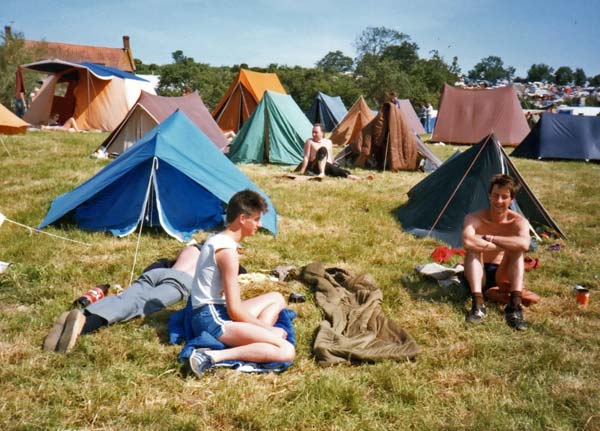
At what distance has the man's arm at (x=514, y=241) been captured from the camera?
3.99m

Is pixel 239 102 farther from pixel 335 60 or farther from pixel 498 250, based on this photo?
pixel 335 60

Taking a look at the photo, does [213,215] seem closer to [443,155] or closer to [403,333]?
[403,333]

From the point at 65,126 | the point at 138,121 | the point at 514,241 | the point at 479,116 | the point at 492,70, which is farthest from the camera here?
the point at 492,70

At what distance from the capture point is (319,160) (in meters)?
10.0

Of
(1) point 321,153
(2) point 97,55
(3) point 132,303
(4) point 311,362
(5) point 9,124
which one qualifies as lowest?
(4) point 311,362

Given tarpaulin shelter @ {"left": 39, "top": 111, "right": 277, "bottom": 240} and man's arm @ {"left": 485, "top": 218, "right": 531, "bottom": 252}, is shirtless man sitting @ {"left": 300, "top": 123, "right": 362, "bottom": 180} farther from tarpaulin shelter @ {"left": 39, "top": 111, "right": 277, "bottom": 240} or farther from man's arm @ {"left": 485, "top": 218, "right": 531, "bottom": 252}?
man's arm @ {"left": 485, "top": 218, "right": 531, "bottom": 252}

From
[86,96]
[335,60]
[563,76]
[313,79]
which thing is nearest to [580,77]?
[563,76]

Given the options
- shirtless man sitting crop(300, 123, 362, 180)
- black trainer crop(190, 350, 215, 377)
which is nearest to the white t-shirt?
black trainer crop(190, 350, 215, 377)

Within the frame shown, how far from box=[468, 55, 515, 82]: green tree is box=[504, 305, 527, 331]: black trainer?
5285 inches

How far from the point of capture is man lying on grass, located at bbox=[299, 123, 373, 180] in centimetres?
1001

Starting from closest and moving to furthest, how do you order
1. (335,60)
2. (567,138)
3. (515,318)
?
(515,318) → (567,138) → (335,60)

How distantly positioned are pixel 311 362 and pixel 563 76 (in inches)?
6284

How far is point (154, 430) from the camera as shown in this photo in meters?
2.42

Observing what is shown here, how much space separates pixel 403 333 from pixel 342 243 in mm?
2291
